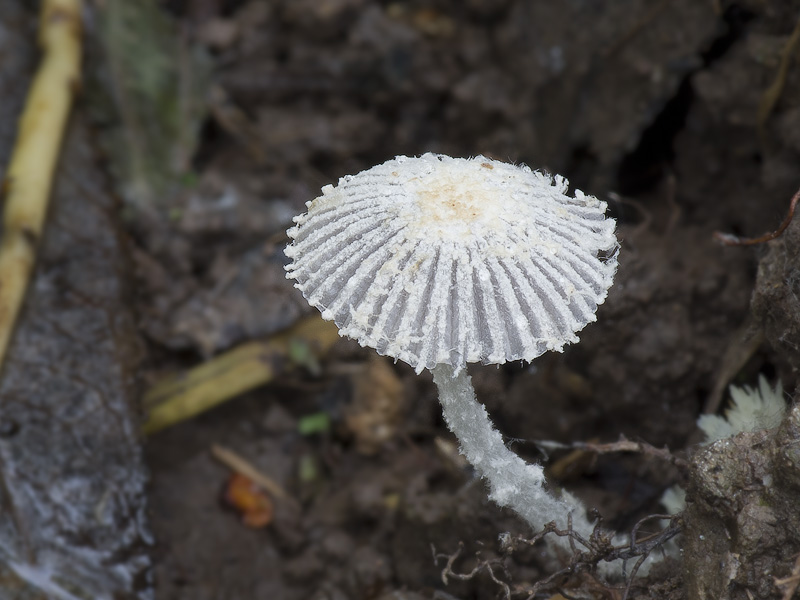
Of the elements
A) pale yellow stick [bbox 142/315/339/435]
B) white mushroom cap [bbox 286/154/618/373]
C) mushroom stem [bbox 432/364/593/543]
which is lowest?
mushroom stem [bbox 432/364/593/543]

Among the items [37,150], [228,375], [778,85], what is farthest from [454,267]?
[37,150]

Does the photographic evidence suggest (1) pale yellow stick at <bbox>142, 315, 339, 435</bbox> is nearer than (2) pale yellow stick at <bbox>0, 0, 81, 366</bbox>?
No

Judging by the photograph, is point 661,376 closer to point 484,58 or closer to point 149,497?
point 149,497

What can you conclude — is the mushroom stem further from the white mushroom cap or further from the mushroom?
the white mushroom cap

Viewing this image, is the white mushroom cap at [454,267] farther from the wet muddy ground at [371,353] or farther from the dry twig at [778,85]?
the dry twig at [778,85]

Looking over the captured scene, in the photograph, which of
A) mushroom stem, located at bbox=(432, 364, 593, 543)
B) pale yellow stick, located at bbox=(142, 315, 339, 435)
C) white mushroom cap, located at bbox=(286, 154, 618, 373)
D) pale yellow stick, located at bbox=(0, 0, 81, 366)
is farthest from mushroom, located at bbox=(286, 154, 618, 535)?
pale yellow stick, located at bbox=(0, 0, 81, 366)

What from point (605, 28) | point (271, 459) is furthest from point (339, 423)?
point (605, 28)

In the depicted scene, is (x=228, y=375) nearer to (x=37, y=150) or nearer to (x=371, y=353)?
(x=371, y=353)
